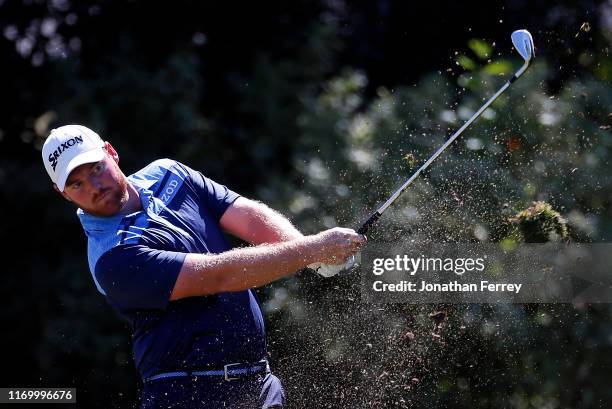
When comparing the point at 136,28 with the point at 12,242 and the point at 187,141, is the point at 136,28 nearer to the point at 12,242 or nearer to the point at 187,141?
the point at 187,141

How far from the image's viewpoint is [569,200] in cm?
443

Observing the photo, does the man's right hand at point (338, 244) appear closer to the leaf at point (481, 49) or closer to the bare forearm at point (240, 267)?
the bare forearm at point (240, 267)

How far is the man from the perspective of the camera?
10.4 feet

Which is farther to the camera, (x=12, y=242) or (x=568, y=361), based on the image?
(x=12, y=242)

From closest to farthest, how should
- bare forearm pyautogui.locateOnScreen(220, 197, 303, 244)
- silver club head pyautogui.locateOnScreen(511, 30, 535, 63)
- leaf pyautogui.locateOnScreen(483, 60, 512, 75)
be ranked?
bare forearm pyautogui.locateOnScreen(220, 197, 303, 244)
silver club head pyautogui.locateOnScreen(511, 30, 535, 63)
leaf pyautogui.locateOnScreen(483, 60, 512, 75)

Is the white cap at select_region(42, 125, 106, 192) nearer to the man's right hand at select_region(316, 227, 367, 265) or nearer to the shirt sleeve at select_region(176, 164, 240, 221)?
the shirt sleeve at select_region(176, 164, 240, 221)

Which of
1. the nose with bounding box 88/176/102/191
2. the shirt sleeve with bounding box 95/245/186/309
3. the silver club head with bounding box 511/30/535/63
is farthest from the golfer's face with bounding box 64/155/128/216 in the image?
the silver club head with bounding box 511/30/535/63

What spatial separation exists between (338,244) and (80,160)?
852 mm

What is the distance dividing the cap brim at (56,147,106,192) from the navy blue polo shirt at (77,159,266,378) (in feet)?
0.44

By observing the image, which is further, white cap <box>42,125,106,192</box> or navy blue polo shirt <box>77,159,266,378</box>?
white cap <box>42,125,106,192</box>

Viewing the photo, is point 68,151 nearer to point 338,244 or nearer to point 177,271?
point 177,271

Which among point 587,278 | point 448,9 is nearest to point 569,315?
point 587,278

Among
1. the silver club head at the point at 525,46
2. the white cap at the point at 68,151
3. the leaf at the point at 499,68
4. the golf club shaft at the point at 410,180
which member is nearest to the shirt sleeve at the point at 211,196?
the white cap at the point at 68,151

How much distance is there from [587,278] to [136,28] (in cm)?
434
